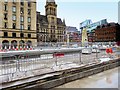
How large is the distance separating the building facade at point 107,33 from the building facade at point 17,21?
3464cm

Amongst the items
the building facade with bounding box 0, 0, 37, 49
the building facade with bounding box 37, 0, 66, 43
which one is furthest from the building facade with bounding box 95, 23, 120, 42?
the building facade with bounding box 0, 0, 37, 49

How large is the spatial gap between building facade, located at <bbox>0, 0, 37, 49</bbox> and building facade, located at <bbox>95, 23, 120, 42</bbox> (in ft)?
114

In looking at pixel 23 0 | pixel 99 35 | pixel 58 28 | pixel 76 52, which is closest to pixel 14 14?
pixel 23 0

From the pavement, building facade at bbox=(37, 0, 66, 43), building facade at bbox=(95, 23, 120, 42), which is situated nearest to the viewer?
the pavement

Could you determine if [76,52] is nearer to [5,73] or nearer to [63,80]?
[63,80]

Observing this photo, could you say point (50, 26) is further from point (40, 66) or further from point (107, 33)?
point (40, 66)

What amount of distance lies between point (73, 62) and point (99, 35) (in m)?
70.1

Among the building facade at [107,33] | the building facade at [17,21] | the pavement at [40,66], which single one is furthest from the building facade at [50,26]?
the pavement at [40,66]

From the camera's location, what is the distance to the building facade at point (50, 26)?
200 feet

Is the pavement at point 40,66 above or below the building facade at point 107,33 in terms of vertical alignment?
below

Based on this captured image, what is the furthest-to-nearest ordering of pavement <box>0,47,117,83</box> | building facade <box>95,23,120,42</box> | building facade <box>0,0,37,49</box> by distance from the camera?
1. building facade <box>95,23,120,42</box>
2. building facade <box>0,0,37,49</box>
3. pavement <box>0,47,117,83</box>

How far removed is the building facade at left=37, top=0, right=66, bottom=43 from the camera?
2397 inches

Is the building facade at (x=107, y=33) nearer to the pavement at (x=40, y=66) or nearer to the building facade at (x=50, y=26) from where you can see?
the building facade at (x=50, y=26)

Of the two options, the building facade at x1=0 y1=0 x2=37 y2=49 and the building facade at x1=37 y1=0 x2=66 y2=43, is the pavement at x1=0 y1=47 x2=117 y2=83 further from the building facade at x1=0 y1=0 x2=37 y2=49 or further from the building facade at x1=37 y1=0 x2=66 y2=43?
the building facade at x1=37 y1=0 x2=66 y2=43
